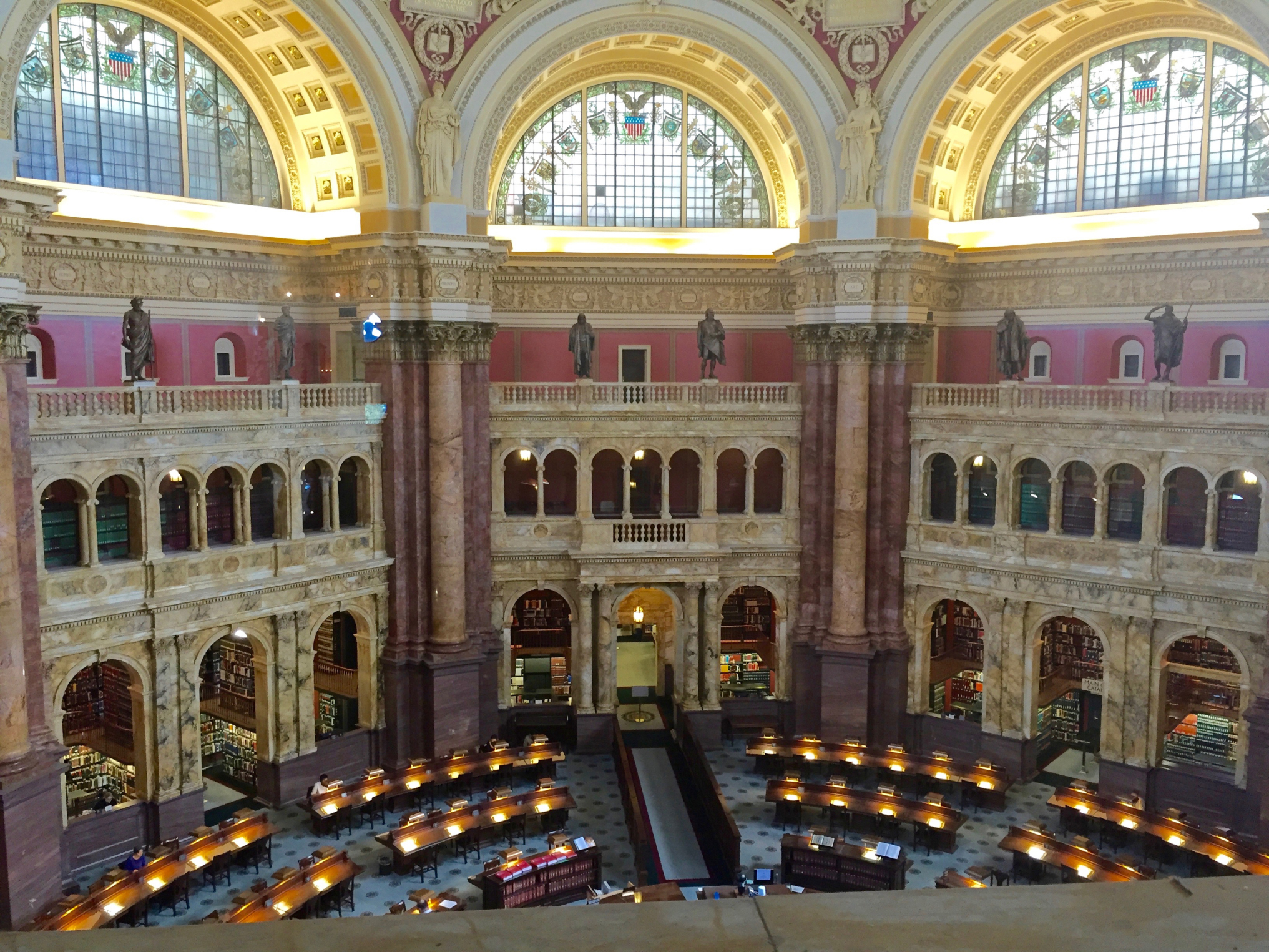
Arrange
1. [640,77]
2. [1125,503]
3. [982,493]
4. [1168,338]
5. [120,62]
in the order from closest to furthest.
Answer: [1168,338], [120,62], [1125,503], [982,493], [640,77]

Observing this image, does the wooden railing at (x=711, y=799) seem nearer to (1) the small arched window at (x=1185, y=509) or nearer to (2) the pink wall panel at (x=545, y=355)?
(2) the pink wall panel at (x=545, y=355)

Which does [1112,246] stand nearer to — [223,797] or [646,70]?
[646,70]

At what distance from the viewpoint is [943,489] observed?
30984mm

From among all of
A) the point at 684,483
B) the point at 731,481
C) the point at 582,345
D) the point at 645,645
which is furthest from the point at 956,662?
the point at 582,345

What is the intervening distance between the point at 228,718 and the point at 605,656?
10.5 meters

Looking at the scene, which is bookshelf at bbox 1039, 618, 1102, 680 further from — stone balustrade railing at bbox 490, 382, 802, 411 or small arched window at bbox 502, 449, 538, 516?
small arched window at bbox 502, 449, 538, 516

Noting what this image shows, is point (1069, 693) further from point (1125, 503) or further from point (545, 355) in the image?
point (545, 355)

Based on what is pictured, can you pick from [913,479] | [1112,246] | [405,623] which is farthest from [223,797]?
[1112,246]

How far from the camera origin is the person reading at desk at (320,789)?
25281 millimetres

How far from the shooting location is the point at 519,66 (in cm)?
2848

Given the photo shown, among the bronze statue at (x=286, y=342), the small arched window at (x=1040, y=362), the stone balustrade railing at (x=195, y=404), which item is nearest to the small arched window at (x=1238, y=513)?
the small arched window at (x=1040, y=362)

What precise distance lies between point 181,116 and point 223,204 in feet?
7.88

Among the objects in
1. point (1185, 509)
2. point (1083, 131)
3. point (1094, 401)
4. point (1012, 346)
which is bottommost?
point (1185, 509)

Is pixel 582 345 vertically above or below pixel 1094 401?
above
